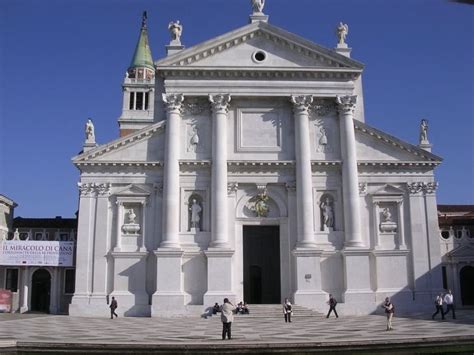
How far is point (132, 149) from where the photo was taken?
35.9m

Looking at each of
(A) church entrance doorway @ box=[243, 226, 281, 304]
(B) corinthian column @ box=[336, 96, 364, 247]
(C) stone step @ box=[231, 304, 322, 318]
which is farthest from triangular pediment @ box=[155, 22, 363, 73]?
(C) stone step @ box=[231, 304, 322, 318]

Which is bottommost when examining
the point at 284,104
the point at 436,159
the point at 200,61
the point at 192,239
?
the point at 192,239

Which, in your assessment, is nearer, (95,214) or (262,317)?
(262,317)

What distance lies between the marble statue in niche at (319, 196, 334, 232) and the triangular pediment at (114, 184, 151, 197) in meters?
11.2

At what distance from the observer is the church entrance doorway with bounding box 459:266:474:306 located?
43.1m

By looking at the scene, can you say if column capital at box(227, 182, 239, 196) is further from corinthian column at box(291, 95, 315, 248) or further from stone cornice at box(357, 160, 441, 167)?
stone cornice at box(357, 160, 441, 167)

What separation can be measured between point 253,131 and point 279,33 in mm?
6723

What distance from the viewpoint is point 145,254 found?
1345 inches

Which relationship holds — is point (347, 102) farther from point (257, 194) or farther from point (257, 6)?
point (257, 6)

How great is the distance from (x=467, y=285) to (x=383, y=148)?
49.4 ft

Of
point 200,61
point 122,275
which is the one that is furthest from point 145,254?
point 200,61

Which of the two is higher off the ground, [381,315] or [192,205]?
[192,205]

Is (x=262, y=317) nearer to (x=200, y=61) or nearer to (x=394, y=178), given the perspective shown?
(x=394, y=178)

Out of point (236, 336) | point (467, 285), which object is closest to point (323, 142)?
point (467, 285)
